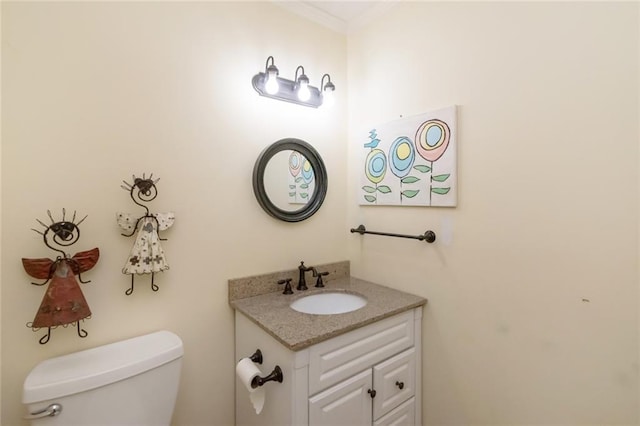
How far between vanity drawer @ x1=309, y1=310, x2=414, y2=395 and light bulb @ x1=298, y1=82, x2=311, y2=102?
1.17m

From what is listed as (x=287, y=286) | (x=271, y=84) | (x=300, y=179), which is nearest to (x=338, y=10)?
(x=271, y=84)

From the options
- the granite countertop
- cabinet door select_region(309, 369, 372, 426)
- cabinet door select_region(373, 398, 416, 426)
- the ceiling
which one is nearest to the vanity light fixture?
the ceiling

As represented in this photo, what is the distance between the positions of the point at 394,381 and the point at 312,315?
0.49 metres

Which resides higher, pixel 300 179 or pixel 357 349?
pixel 300 179

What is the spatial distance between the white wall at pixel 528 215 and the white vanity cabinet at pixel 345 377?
131mm

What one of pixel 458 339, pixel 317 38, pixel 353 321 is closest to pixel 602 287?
pixel 458 339

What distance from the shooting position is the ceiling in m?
1.58

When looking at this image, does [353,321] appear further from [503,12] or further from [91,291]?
[503,12]

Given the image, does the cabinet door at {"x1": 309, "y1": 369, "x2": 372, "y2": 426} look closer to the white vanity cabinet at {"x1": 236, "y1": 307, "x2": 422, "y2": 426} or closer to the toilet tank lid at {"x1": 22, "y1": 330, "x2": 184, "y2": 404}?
the white vanity cabinet at {"x1": 236, "y1": 307, "x2": 422, "y2": 426}

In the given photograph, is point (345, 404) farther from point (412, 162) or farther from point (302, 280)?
point (412, 162)

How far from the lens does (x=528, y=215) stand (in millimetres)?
1077

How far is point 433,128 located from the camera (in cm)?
136

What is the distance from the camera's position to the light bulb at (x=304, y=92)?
151cm

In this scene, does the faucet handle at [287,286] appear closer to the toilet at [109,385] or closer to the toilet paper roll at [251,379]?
the toilet paper roll at [251,379]
